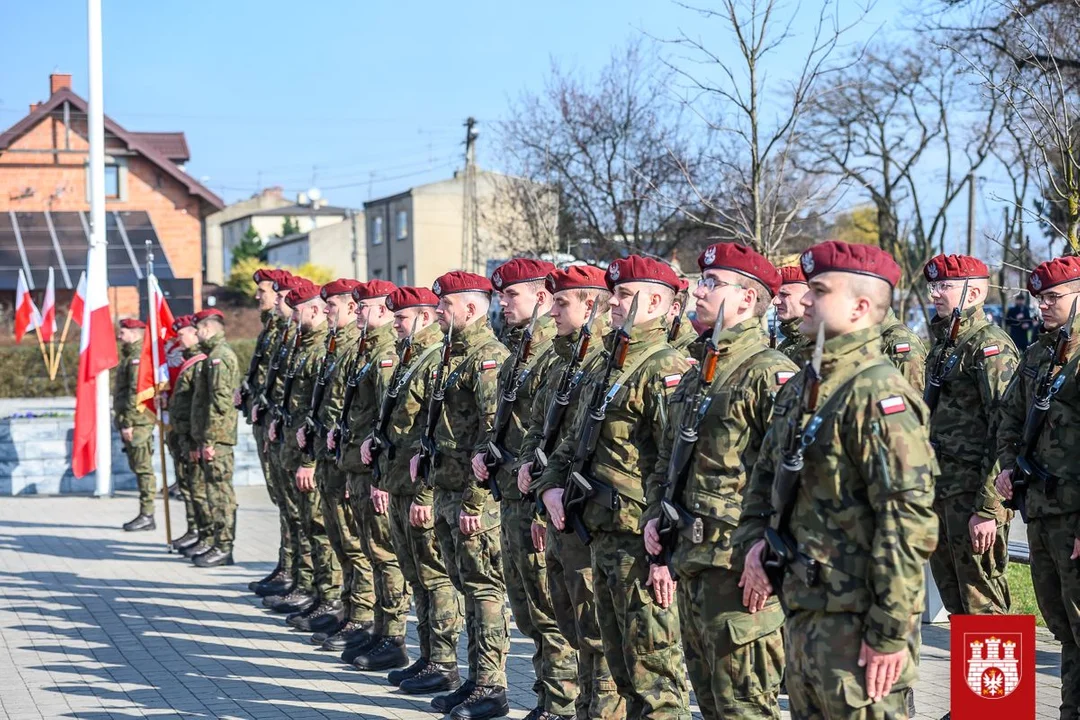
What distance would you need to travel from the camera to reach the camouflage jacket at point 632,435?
5672mm

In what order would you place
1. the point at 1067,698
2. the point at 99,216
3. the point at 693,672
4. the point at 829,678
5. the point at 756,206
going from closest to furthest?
the point at 829,678 < the point at 693,672 < the point at 1067,698 < the point at 756,206 < the point at 99,216

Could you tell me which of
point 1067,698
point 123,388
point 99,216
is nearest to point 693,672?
point 1067,698

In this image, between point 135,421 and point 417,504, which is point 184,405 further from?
point 417,504

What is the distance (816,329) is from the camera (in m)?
4.40

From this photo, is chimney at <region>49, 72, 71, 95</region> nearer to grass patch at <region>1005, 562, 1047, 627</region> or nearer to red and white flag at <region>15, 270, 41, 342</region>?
red and white flag at <region>15, 270, 41, 342</region>

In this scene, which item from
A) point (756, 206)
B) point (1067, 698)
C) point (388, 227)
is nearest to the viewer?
point (1067, 698)

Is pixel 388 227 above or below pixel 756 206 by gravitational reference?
above

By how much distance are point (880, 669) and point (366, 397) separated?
5344 mm

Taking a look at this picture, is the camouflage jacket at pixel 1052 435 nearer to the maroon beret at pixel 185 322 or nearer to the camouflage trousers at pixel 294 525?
the camouflage trousers at pixel 294 525

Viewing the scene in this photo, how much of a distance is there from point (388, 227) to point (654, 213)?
41.0m

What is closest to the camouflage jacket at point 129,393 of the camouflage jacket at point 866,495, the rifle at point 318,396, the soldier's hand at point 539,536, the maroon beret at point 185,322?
the maroon beret at point 185,322

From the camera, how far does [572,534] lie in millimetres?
5988

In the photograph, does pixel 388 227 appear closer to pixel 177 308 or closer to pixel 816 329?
pixel 177 308

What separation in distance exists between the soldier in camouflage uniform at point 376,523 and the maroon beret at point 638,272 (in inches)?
112
